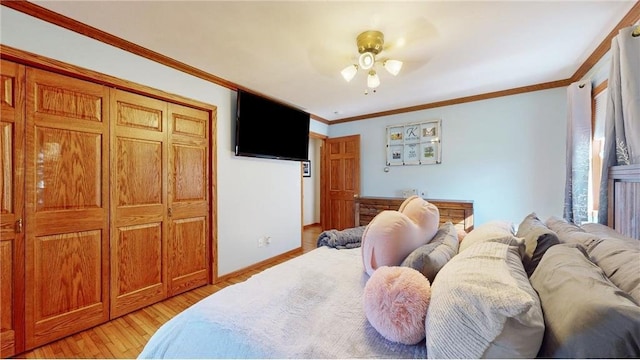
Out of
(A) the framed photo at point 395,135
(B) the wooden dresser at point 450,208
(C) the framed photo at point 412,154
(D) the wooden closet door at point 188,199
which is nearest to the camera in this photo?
(D) the wooden closet door at point 188,199

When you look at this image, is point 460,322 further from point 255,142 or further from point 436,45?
point 255,142

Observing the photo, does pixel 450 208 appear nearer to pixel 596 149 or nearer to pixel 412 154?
pixel 412 154

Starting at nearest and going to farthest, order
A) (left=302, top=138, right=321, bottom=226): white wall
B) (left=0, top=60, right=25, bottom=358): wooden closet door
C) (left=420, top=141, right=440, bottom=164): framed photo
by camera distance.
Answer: (left=0, top=60, right=25, bottom=358): wooden closet door < (left=420, top=141, right=440, bottom=164): framed photo < (left=302, top=138, right=321, bottom=226): white wall

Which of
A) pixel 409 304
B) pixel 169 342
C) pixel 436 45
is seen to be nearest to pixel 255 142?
pixel 436 45

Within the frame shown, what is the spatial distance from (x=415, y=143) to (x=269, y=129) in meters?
2.25

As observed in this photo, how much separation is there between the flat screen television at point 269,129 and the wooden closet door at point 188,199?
407 mm

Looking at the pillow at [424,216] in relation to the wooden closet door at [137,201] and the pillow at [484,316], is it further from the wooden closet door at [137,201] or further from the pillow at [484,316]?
the wooden closet door at [137,201]

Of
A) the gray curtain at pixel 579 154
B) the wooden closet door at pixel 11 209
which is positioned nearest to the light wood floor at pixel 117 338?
the wooden closet door at pixel 11 209

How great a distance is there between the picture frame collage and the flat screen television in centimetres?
144

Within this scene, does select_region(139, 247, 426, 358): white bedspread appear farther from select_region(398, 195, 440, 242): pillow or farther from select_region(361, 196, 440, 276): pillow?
select_region(398, 195, 440, 242): pillow

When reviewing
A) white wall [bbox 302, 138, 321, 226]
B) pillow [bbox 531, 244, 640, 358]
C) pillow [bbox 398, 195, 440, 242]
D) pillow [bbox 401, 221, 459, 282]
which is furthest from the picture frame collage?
pillow [bbox 531, 244, 640, 358]

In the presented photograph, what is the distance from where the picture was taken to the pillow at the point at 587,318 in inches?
22.2

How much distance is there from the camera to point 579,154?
2.37 m

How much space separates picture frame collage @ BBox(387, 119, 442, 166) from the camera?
3729 millimetres
